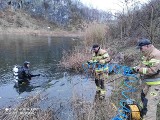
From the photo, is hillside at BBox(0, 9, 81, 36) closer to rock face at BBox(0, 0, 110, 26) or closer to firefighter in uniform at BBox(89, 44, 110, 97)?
rock face at BBox(0, 0, 110, 26)

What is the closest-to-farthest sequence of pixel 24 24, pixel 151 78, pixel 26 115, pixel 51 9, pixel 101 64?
pixel 151 78 → pixel 26 115 → pixel 101 64 → pixel 24 24 → pixel 51 9

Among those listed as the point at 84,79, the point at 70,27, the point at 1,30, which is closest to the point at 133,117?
the point at 84,79

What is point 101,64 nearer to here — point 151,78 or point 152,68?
point 151,78

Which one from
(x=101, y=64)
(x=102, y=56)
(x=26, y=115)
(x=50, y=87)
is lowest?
(x=50, y=87)

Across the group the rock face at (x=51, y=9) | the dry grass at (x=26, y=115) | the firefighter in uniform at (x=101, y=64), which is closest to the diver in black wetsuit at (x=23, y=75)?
the firefighter in uniform at (x=101, y=64)

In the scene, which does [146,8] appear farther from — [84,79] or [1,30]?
[1,30]

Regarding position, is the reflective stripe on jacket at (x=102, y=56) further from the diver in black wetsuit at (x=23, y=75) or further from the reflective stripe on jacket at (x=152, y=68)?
the diver in black wetsuit at (x=23, y=75)

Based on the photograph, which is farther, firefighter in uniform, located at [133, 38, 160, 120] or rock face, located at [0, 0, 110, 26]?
rock face, located at [0, 0, 110, 26]

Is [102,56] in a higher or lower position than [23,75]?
higher

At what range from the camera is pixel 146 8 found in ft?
53.9

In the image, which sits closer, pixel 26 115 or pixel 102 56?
pixel 26 115

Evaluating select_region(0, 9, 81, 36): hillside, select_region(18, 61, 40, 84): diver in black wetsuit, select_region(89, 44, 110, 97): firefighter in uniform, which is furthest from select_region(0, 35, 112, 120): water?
select_region(0, 9, 81, 36): hillside

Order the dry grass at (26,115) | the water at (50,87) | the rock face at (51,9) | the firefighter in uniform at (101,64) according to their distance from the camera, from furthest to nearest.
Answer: the rock face at (51,9) < the firefighter in uniform at (101,64) < the water at (50,87) < the dry grass at (26,115)

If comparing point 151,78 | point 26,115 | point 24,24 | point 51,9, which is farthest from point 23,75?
point 51,9
